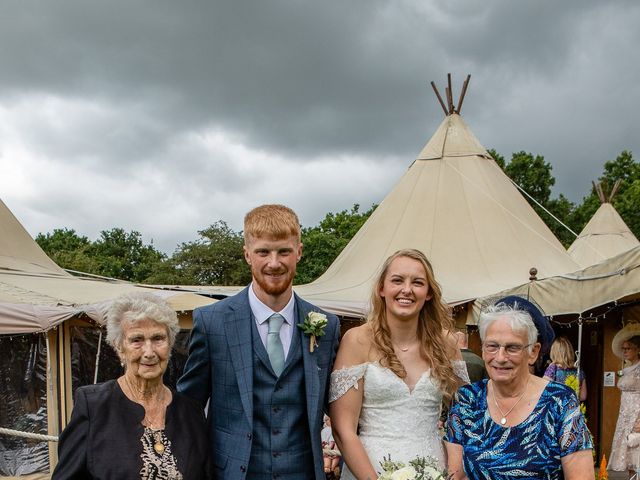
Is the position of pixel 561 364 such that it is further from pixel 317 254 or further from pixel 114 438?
pixel 317 254

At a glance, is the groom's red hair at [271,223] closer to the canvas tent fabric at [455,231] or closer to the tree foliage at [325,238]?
the canvas tent fabric at [455,231]

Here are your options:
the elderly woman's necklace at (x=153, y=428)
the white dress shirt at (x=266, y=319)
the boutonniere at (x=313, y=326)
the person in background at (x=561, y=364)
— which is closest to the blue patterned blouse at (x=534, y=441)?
the boutonniere at (x=313, y=326)

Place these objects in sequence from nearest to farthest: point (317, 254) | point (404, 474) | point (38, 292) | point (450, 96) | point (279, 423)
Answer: point (404, 474), point (279, 423), point (38, 292), point (450, 96), point (317, 254)

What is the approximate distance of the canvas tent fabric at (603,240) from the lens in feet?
70.3

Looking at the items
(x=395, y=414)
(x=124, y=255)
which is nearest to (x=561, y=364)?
(x=395, y=414)

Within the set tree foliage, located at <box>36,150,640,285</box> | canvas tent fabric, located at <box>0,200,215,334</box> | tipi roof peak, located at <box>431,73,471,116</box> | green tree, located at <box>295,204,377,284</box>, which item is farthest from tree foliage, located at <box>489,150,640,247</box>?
canvas tent fabric, located at <box>0,200,215,334</box>

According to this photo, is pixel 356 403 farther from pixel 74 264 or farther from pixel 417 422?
pixel 74 264

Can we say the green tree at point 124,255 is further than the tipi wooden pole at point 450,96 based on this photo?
Yes

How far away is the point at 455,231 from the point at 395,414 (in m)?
10.5

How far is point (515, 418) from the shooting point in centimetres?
249

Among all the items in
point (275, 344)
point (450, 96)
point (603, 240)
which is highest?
point (450, 96)

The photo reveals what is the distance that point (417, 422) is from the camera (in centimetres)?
301

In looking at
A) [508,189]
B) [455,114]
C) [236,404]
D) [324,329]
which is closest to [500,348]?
[324,329]

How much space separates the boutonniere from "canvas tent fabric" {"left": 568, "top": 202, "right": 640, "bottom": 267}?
19812mm
